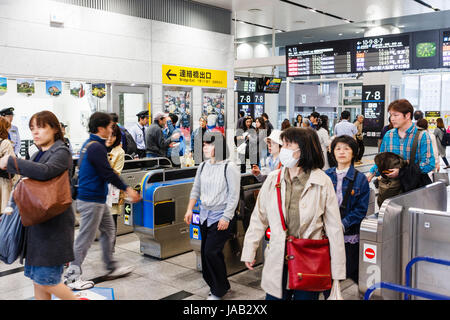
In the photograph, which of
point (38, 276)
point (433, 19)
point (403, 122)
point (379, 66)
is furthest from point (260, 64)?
point (38, 276)

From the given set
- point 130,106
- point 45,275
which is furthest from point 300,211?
point 130,106

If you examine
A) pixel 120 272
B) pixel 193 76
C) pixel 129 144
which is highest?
pixel 193 76

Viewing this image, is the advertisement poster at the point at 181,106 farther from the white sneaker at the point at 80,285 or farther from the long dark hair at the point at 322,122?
the white sneaker at the point at 80,285

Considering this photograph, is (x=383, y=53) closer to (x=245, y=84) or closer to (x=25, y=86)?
(x=25, y=86)

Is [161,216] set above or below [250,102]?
below

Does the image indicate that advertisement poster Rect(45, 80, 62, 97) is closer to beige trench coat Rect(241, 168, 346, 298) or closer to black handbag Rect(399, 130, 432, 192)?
black handbag Rect(399, 130, 432, 192)

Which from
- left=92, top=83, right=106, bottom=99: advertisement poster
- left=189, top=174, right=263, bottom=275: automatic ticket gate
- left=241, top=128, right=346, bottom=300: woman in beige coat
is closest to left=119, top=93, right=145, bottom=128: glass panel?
left=92, top=83, right=106, bottom=99: advertisement poster

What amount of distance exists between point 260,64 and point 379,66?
440cm

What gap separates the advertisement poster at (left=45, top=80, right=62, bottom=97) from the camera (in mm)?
7973

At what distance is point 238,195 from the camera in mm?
3867

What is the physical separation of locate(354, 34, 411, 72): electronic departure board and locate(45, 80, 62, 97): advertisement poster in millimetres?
6816

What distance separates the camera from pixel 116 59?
8789 millimetres

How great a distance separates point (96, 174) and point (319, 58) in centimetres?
864

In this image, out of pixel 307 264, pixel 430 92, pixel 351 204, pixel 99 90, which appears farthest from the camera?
pixel 430 92
